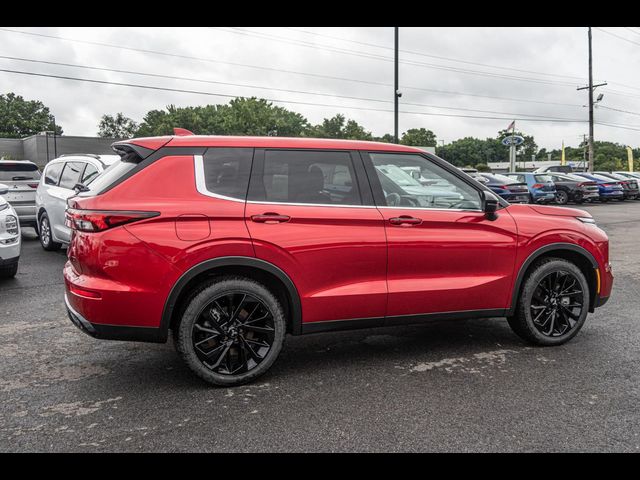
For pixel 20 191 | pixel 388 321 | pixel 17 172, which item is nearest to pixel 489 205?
pixel 388 321

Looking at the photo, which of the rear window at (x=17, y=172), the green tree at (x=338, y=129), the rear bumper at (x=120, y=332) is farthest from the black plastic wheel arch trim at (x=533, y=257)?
the green tree at (x=338, y=129)

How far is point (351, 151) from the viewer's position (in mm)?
4227

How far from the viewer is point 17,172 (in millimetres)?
11461

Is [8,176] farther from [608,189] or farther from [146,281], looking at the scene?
[608,189]

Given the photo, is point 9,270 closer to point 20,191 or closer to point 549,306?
point 20,191

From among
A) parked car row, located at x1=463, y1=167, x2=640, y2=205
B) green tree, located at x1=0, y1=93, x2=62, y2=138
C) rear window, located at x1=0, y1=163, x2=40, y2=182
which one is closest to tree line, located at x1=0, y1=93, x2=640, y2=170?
green tree, located at x1=0, y1=93, x2=62, y2=138

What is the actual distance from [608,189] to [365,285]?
26854mm

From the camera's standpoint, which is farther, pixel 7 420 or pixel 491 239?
pixel 491 239

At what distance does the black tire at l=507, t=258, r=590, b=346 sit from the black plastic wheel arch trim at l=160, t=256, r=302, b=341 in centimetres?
199

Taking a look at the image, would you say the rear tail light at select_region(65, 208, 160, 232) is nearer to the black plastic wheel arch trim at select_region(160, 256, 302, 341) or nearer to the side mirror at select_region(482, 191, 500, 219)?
the black plastic wheel arch trim at select_region(160, 256, 302, 341)

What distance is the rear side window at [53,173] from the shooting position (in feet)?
31.4

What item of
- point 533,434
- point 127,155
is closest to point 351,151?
point 127,155

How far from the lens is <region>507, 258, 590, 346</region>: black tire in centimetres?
459

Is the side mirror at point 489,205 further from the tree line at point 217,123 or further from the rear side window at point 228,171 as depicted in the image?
the tree line at point 217,123
